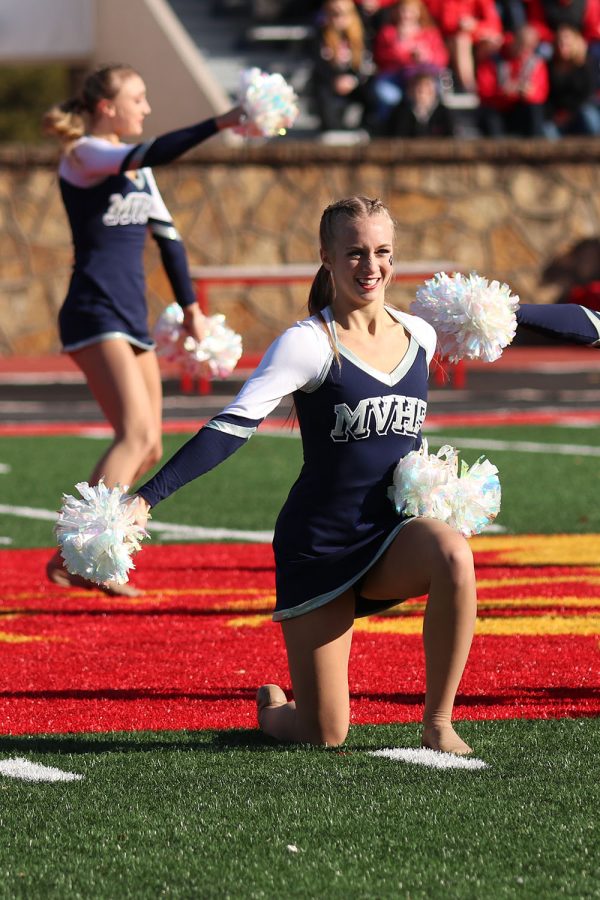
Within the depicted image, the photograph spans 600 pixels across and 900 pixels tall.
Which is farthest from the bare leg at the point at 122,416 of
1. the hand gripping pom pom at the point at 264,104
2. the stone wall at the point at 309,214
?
the stone wall at the point at 309,214

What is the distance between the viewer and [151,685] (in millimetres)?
5102

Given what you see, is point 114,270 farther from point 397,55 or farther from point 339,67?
point 339,67

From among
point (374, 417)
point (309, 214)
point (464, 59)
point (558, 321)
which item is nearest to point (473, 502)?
point (374, 417)

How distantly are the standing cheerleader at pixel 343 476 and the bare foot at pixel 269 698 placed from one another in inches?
3.6

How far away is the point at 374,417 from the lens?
14.3 ft

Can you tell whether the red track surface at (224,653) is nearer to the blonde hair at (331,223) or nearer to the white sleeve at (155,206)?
the blonde hair at (331,223)

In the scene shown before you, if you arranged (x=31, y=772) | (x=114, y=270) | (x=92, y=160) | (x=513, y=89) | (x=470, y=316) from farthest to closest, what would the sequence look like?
1. (x=513, y=89)
2. (x=114, y=270)
3. (x=92, y=160)
4. (x=470, y=316)
5. (x=31, y=772)

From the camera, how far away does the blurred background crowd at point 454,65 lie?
19391 millimetres

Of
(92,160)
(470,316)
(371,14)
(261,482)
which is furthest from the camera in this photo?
(371,14)

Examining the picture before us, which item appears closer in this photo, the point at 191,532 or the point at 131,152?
the point at 131,152

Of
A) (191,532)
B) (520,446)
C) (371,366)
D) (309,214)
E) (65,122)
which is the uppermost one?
(65,122)

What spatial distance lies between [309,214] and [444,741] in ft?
49.9

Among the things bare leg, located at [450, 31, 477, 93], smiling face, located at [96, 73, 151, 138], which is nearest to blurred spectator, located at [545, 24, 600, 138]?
bare leg, located at [450, 31, 477, 93]

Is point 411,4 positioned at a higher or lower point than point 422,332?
lower
